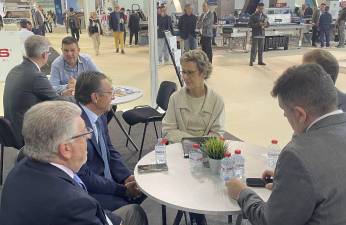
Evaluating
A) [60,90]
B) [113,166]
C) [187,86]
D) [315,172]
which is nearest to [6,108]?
[60,90]

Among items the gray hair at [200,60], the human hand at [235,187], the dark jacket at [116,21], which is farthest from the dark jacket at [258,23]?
the human hand at [235,187]

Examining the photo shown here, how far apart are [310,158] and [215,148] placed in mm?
701

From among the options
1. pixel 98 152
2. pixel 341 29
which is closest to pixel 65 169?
pixel 98 152

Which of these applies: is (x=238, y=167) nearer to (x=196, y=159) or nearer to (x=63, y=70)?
(x=196, y=159)

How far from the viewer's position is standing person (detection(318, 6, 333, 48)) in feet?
40.0

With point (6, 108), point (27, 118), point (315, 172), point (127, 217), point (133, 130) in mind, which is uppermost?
point (27, 118)

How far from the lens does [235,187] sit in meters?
1.69

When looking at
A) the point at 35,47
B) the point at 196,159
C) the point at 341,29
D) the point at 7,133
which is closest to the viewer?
the point at 196,159

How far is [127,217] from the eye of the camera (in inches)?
75.2

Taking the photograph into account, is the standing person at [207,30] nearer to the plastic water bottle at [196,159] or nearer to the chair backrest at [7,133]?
the chair backrest at [7,133]

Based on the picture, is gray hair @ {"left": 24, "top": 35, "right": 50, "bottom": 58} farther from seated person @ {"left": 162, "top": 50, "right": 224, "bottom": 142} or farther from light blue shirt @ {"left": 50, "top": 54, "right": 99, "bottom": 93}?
seated person @ {"left": 162, "top": 50, "right": 224, "bottom": 142}

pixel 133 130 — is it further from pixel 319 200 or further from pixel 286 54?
pixel 286 54

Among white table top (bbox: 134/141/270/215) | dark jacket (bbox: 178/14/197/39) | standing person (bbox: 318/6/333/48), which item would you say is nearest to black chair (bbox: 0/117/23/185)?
white table top (bbox: 134/141/270/215)

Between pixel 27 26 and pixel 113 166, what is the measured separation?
7326 millimetres
